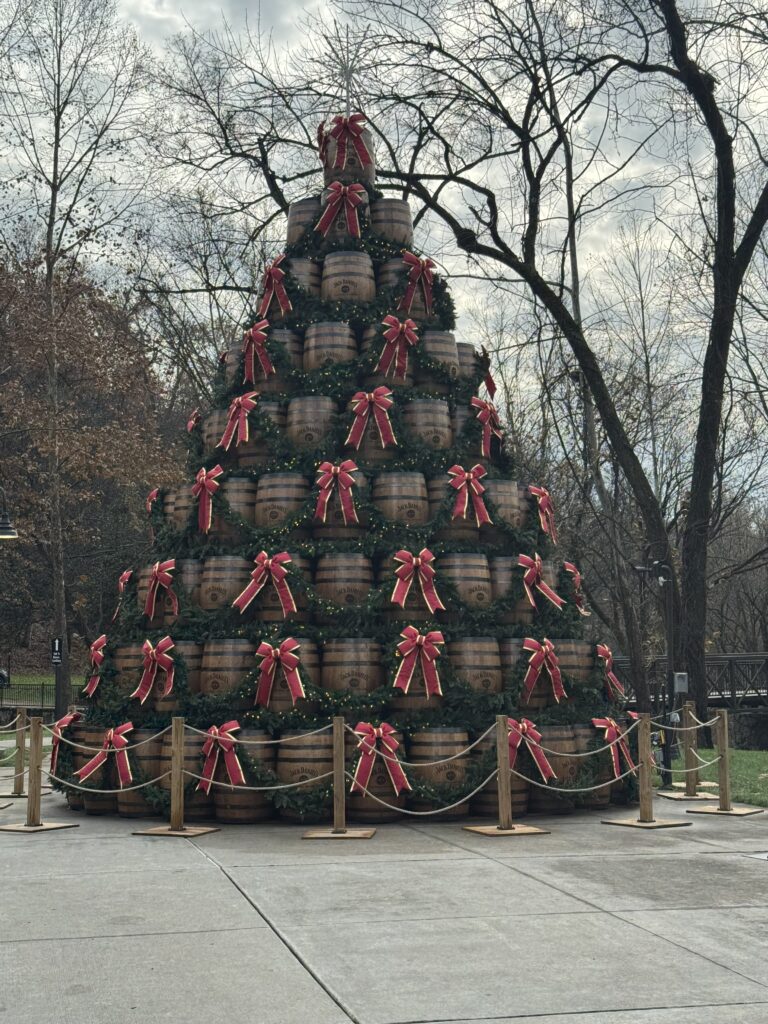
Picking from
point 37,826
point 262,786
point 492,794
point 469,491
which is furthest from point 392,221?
point 37,826

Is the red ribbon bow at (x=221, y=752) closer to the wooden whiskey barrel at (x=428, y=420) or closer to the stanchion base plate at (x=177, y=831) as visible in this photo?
the stanchion base plate at (x=177, y=831)

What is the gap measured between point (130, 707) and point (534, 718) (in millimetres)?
4285

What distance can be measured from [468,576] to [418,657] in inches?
49.2

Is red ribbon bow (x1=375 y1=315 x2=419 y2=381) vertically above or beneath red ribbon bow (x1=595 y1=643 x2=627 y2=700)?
above

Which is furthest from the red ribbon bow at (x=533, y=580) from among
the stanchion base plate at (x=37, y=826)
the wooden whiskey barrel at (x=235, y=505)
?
the stanchion base plate at (x=37, y=826)

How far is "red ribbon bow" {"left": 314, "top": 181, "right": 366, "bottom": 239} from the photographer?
15.3 meters

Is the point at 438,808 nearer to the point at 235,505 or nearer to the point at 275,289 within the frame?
the point at 235,505

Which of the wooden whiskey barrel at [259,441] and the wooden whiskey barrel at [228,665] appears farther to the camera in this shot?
the wooden whiskey barrel at [259,441]

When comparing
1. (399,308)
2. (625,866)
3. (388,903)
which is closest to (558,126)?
(399,308)

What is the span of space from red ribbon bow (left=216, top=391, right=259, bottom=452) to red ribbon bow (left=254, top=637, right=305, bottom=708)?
2844mm

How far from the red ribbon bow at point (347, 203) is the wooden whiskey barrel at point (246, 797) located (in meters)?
6.81

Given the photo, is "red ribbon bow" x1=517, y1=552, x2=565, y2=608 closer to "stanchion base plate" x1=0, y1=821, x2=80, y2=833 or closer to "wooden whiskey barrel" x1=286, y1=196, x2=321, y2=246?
"stanchion base plate" x1=0, y1=821, x2=80, y2=833

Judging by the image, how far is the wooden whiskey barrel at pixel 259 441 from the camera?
13.9 metres

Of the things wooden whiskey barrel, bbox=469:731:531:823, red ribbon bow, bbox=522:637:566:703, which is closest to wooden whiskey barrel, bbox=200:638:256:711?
wooden whiskey barrel, bbox=469:731:531:823
